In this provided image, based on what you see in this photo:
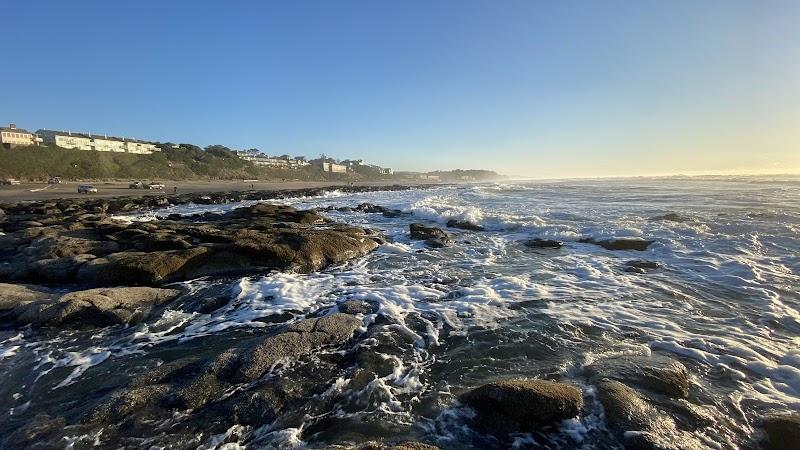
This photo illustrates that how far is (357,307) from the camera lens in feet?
25.7

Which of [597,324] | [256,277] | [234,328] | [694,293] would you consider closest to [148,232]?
[256,277]

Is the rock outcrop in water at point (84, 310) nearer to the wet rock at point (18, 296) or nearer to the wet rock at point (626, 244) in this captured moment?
the wet rock at point (18, 296)

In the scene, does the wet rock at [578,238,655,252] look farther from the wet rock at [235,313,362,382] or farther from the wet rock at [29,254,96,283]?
the wet rock at [29,254,96,283]

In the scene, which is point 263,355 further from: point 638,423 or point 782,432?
point 782,432

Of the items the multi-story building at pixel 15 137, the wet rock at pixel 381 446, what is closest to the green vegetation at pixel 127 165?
the multi-story building at pixel 15 137

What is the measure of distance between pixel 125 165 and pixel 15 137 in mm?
22842

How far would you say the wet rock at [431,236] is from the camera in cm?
1496

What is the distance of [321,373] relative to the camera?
5.27 m

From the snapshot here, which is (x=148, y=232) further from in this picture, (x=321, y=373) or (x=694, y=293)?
(x=694, y=293)

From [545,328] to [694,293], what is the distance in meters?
4.56

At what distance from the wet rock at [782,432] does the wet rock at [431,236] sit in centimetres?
1092

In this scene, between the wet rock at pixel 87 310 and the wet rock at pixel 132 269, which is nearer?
the wet rock at pixel 87 310

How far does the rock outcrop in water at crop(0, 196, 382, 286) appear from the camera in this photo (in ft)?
32.2

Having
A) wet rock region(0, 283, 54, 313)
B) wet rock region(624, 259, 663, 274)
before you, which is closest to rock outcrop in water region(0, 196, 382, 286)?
wet rock region(0, 283, 54, 313)
